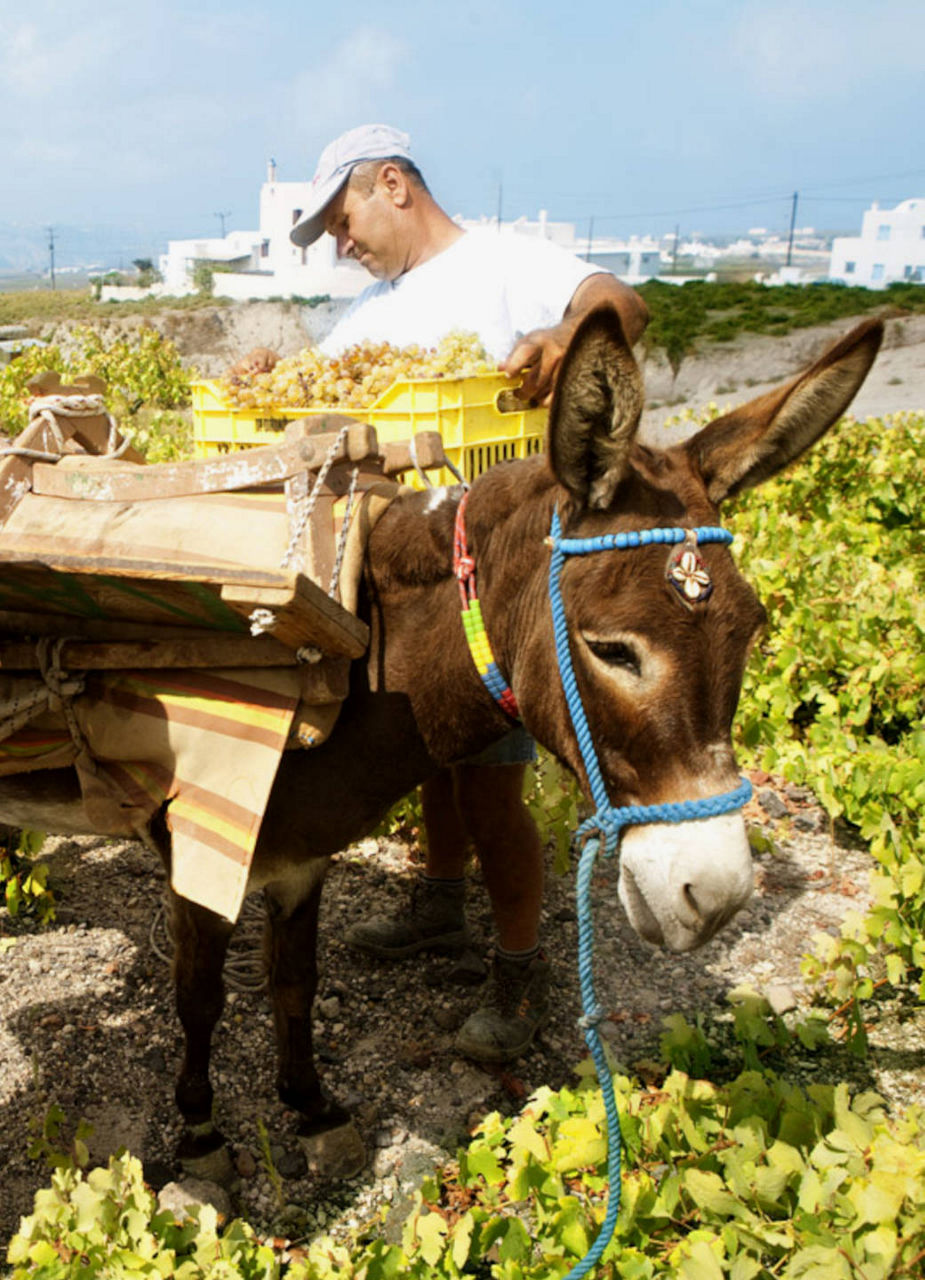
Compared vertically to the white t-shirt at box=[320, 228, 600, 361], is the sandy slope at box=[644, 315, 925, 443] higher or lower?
lower

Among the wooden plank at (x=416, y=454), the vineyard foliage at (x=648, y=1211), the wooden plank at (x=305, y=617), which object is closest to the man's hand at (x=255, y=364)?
the wooden plank at (x=416, y=454)

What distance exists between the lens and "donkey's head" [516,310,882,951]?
1.61 meters

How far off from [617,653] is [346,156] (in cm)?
196

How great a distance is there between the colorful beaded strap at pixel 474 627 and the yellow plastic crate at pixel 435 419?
0.69 m

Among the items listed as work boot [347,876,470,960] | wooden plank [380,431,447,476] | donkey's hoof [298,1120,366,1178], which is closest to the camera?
wooden plank [380,431,447,476]

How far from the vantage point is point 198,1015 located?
2527 millimetres

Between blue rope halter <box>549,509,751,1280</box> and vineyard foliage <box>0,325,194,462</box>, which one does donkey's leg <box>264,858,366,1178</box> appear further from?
vineyard foliage <box>0,325,194,462</box>

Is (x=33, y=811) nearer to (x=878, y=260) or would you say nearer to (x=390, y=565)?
(x=390, y=565)

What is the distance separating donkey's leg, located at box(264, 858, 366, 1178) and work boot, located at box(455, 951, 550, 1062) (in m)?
0.45

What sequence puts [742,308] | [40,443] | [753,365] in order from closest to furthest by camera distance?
[40,443]
[753,365]
[742,308]

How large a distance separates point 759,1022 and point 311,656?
1.64 metres

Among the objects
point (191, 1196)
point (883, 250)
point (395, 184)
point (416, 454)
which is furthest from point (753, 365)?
point (883, 250)

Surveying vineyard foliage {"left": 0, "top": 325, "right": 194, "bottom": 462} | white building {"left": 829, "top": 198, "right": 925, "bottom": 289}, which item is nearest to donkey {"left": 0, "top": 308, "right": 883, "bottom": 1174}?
vineyard foliage {"left": 0, "top": 325, "right": 194, "bottom": 462}

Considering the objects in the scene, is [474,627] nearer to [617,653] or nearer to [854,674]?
[617,653]
